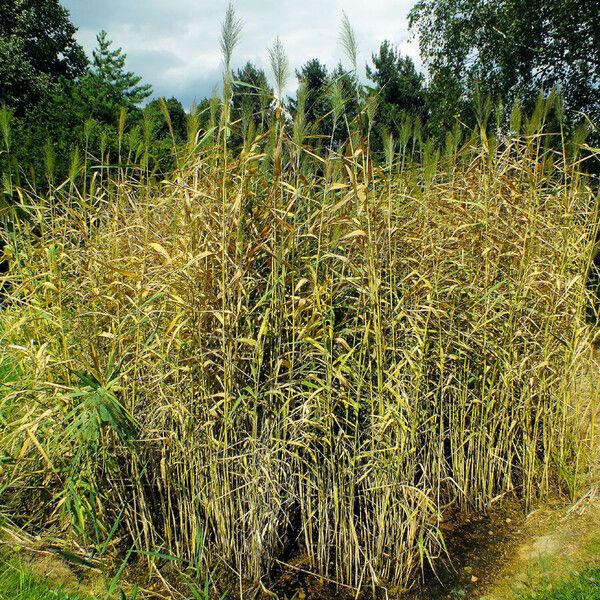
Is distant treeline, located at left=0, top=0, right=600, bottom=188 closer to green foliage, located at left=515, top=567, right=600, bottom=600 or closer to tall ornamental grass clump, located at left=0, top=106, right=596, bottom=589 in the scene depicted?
tall ornamental grass clump, located at left=0, top=106, right=596, bottom=589

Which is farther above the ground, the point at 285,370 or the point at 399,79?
the point at 399,79

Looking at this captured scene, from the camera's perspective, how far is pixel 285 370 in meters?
2.57

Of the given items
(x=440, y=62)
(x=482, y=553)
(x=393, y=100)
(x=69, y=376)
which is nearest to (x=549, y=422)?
(x=482, y=553)

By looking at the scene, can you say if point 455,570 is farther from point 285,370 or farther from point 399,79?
point 399,79

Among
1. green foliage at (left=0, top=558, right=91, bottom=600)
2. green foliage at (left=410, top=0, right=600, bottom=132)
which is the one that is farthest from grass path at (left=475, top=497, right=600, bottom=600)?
green foliage at (left=410, top=0, right=600, bottom=132)

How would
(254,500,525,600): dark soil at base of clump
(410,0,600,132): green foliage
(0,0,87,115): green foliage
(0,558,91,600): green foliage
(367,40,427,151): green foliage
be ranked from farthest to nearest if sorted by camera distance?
1. (367,40,427,151): green foliage
2. (0,0,87,115): green foliage
3. (410,0,600,132): green foliage
4. (254,500,525,600): dark soil at base of clump
5. (0,558,91,600): green foliage

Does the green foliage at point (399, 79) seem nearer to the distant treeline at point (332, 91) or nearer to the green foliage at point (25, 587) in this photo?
the distant treeline at point (332, 91)

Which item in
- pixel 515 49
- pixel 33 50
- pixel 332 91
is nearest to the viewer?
pixel 332 91

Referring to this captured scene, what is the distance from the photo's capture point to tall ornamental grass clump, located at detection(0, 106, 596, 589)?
2342mm

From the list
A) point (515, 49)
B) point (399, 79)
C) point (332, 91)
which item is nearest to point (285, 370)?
point (332, 91)

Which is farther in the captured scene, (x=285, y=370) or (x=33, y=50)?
(x=33, y=50)

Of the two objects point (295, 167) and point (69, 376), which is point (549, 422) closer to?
point (295, 167)

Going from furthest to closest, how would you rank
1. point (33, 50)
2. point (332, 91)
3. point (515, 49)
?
point (33, 50), point (515, 49), point (332, 91)

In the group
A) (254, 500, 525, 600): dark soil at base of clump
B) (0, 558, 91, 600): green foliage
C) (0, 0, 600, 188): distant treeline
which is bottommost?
(254, 500, 525, 600): dark soil at base of clump
